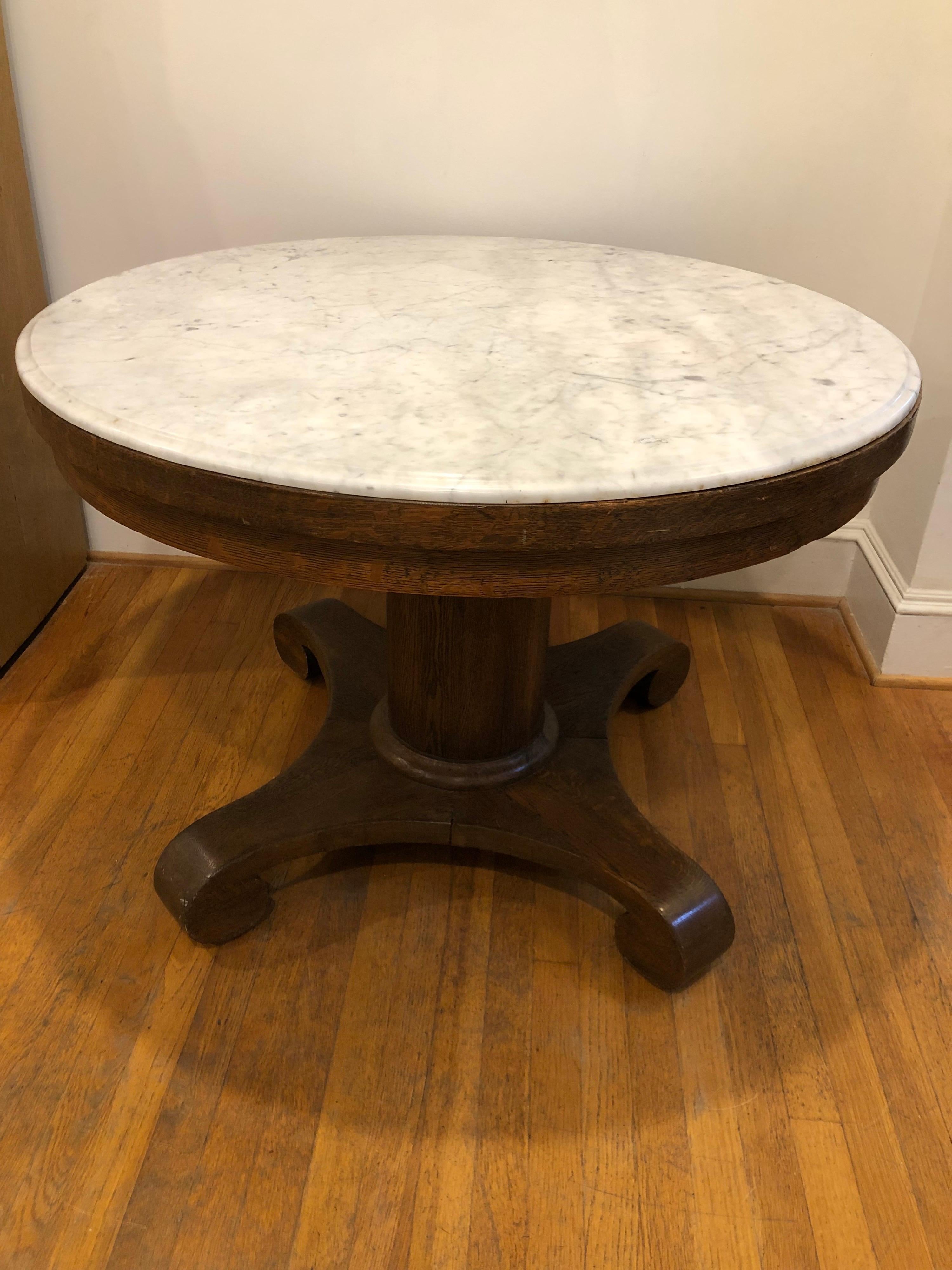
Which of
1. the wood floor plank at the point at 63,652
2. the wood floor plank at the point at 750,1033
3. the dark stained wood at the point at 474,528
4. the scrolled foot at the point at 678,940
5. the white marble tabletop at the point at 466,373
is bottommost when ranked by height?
the wood floor plank at the point at 63,652

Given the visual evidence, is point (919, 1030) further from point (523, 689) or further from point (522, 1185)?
point (523, 689)

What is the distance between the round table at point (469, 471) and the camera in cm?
88

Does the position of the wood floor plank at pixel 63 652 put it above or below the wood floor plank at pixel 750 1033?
below

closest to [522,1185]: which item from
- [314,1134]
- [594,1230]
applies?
[594,1230]

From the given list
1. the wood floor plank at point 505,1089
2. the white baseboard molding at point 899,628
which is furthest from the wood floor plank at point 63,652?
the white baseboard molding at point 899,628

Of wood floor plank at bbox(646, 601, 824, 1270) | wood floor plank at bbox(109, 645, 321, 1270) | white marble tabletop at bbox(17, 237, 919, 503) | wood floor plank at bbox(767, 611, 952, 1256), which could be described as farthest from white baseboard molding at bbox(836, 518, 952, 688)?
wood floor plank at bbox(109, 645, 321, 1270)

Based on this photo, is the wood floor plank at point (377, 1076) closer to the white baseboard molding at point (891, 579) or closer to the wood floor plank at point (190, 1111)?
the wood floor plank at point (190, 1111)

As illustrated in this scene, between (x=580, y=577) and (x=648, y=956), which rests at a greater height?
(x=580, y=577)

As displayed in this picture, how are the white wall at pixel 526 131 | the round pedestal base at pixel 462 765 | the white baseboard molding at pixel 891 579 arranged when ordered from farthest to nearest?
the white baseboard molding at pixel 891 579
the white wall at pixel 526 131
the round pedestal base at pixel 462 765

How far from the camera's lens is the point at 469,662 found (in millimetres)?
1364

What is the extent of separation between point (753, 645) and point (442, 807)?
88 centimetres

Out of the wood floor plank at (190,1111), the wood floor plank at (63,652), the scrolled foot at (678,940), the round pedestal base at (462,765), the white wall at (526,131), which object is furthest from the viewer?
the wood floor plank at (63,652)

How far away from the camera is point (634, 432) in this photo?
93 cm

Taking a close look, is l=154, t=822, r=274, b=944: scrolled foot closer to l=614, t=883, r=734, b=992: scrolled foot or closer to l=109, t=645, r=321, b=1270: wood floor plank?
l=109, t=645, r=321, b=1270: wood floor plank
